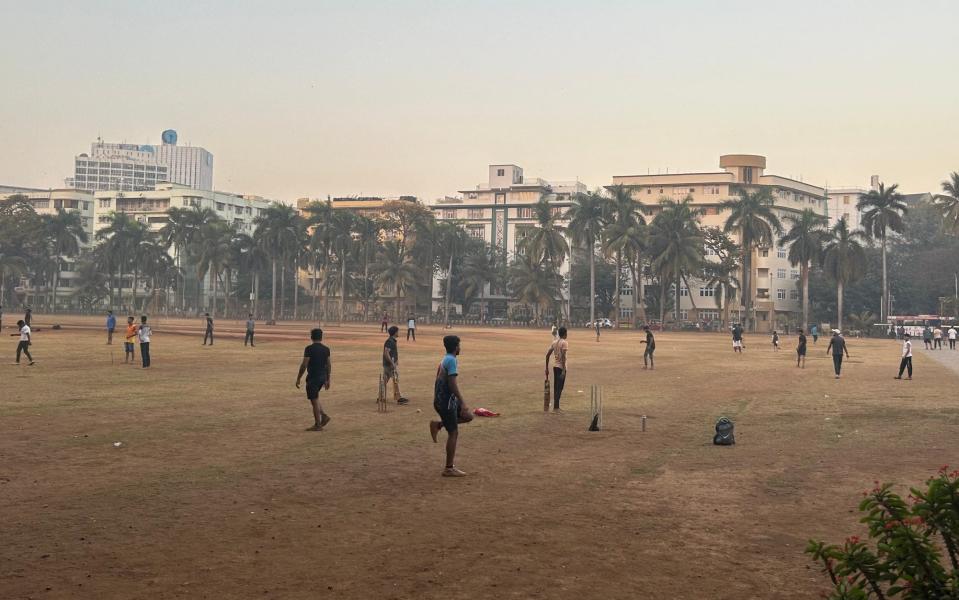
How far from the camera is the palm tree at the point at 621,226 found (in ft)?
333

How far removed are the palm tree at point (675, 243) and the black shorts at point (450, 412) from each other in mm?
91274

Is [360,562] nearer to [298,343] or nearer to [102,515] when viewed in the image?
[102,515]

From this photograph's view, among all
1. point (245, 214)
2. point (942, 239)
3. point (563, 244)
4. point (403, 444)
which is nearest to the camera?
point (403, 444)

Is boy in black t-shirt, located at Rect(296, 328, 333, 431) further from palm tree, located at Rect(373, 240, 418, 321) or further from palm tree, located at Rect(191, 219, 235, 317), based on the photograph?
palm tree, located at Rect(191, 219, 235, 317)

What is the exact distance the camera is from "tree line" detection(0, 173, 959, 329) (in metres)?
101

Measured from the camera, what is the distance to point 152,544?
803cm

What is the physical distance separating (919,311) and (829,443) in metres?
111

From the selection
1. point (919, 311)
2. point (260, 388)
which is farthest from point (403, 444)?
point (919, 311)

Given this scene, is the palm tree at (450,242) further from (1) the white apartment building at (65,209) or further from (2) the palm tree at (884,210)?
(1) the white apartment building at (65,209)

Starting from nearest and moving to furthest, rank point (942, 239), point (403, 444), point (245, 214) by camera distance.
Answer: point (403, 444), point (942, 239), point (245, 214)

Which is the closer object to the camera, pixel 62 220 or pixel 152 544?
pixel 152 544

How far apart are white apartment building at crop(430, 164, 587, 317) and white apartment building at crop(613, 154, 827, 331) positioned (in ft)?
44.2

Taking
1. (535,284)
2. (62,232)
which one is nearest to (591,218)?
(535,284)

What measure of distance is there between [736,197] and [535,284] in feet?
107
